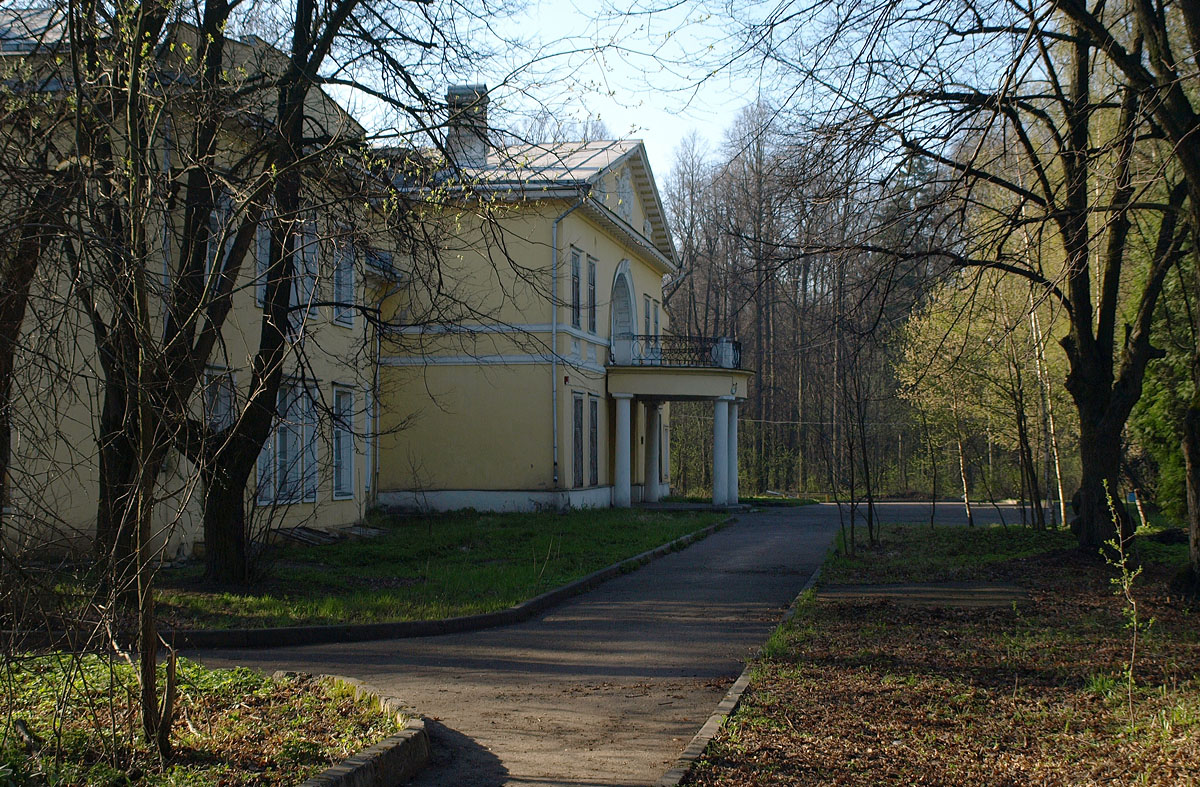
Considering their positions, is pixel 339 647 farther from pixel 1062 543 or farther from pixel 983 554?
pixel 1062 543

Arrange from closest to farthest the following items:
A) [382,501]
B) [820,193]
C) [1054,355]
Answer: [820,193], [1054,355], [382,501]

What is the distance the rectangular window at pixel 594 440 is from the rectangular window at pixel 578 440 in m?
0.72

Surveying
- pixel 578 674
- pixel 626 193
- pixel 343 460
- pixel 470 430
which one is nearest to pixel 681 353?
pixel 626 193

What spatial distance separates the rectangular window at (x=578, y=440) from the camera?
26.5 m

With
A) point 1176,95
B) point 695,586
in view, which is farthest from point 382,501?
point 1176,95

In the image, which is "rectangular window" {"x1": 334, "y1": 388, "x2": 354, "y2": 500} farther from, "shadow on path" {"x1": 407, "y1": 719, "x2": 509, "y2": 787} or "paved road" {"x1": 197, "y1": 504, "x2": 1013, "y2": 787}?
"shadow on path" {"x1": 407, "y1": 719, "x2": 509, "y2": 787}

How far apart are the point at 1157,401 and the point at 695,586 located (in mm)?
11798

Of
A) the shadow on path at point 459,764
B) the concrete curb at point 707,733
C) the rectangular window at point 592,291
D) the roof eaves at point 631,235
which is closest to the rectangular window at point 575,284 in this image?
the rectangular window at point 592,291

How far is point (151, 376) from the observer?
493 centimetres

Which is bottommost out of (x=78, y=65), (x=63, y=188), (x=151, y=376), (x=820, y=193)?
(x=151, y=376)

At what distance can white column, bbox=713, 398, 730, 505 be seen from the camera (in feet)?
99.4

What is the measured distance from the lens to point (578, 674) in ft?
26.9

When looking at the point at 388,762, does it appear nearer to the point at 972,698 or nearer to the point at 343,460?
the point at 972,698

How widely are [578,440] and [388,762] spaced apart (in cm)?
2166
